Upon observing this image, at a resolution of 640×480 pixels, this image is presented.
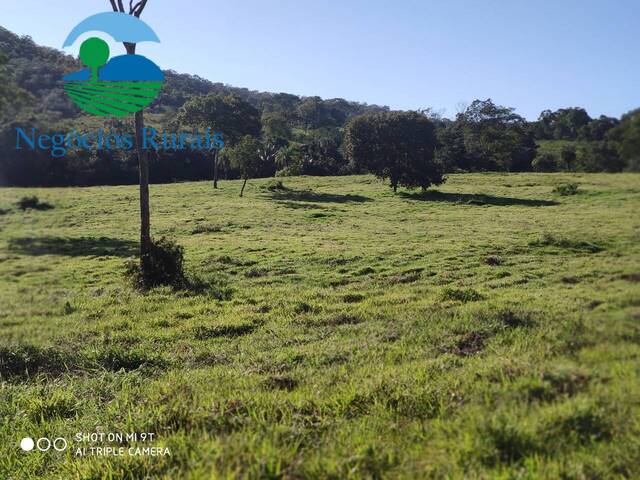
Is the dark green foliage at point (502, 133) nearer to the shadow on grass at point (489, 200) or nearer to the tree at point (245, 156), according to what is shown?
the shadow on grass at point (489, 200)

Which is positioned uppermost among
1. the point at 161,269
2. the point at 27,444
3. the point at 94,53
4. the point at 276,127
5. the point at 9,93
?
the point at 276,127

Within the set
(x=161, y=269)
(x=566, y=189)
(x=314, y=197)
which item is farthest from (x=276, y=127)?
(x=566, y=189)

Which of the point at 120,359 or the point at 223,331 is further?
the point at 223,331

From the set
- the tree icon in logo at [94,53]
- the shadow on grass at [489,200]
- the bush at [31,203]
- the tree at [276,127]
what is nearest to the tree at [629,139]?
the shadow on grass at [489,200]

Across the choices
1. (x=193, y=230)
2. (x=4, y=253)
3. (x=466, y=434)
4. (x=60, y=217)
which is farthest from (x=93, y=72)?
(x=193, y=230)

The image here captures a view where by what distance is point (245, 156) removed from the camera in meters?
35.2

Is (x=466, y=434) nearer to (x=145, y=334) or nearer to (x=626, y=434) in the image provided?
(x=626, y=434)

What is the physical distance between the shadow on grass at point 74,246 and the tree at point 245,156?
61.7 feet

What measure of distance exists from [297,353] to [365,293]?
4.10 metres

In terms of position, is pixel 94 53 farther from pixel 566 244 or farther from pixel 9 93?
pixel 566 244

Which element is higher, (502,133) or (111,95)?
(111,95)

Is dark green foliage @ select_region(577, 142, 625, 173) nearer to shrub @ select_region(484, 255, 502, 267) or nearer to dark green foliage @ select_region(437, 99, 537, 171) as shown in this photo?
dark green foliage @ select_region(437, 99, 537, 171)

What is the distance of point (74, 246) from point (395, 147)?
27601mm

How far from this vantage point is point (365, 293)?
1026cm
